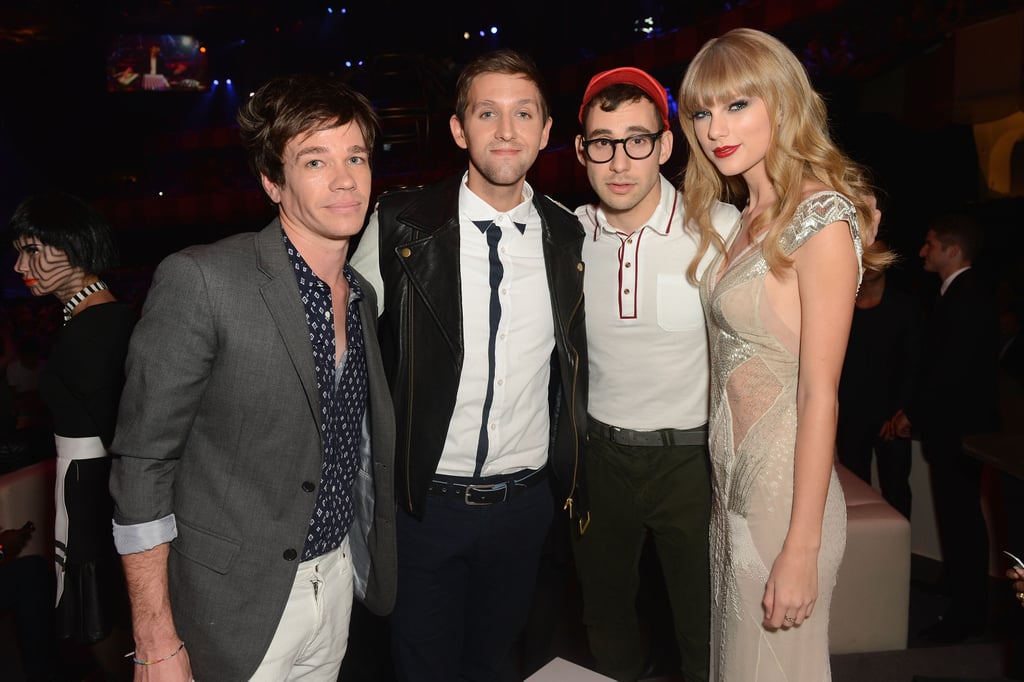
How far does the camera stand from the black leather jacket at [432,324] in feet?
6.81

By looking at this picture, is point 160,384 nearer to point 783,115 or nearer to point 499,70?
point 499,70

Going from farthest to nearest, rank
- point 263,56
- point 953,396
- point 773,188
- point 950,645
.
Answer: point 263,56, point 953,396, point 950,645, point 773,188

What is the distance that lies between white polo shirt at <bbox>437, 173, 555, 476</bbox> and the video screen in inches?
665

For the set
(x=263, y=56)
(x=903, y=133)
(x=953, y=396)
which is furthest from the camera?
(x=263, y=56)

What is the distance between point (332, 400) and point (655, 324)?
1052 millimetres

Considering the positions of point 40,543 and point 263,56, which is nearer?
point 40,543

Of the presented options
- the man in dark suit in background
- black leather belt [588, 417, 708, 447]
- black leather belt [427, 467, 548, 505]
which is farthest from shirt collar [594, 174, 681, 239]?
the man in dark suit in background

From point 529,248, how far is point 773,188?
28.9 inches

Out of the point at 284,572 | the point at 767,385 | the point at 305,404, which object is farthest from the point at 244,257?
the point at 767,385

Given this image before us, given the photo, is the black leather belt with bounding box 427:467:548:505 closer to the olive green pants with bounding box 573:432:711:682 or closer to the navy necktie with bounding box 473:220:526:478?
the navy necktie with bounding box 473:220:526:478

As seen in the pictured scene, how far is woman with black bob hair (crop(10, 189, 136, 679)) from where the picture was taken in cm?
249

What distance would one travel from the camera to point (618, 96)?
2.18 m

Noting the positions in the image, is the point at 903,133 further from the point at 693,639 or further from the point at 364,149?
the point at 364,149

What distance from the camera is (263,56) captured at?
17547 mm
